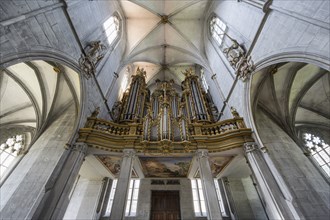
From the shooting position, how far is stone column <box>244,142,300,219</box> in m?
4.45

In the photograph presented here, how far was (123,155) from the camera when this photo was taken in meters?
6.39

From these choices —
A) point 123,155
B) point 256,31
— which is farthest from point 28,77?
point 256,31

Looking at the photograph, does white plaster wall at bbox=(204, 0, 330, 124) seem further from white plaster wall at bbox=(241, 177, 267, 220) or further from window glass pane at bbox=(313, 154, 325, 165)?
window glass pane at bbox=(313, 154, 325, 165)

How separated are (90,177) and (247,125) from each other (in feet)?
28.2

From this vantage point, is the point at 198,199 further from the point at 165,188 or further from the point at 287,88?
the point at 287,88

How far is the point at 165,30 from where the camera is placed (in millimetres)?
12992

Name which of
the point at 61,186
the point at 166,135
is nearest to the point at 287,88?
the point at 166,135

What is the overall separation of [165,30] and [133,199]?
40.8 feet

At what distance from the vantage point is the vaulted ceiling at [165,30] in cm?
1149

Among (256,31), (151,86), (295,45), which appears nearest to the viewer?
(295,45)

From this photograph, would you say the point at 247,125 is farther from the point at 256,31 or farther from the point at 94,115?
the point at 94,115

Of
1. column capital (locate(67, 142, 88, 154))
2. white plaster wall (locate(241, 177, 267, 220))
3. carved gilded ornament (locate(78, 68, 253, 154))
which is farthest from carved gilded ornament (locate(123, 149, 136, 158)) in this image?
white plaster wall (locate(241, 177, 267, 220))

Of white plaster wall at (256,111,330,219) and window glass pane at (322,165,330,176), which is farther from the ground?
window glass pane at (322,165,330,176)

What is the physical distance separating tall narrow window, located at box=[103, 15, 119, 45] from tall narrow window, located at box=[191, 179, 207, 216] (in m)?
9.91
